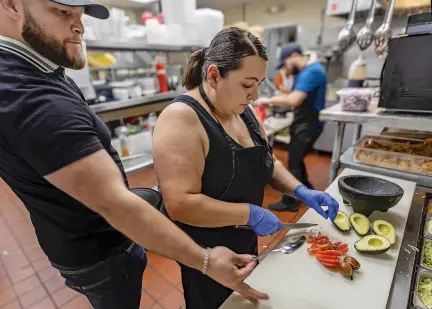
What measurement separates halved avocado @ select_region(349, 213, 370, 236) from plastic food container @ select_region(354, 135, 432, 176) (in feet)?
1.72

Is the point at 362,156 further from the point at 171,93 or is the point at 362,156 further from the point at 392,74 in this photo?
the point at 171,93

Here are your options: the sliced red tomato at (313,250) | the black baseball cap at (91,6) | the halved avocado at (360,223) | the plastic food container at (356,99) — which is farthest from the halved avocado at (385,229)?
the black baseball cap at (91,6)

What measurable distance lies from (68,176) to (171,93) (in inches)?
76.9

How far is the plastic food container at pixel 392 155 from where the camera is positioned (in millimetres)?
1253

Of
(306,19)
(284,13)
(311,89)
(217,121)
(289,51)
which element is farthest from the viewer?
(284,13)

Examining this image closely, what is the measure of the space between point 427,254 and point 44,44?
139 centimetres

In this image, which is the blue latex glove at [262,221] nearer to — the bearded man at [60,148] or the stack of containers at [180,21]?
the bearded man at [60,148]

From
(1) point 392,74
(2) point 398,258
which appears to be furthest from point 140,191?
(1) point 392,74

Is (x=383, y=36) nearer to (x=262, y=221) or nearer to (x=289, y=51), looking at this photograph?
(x=289, y=51)

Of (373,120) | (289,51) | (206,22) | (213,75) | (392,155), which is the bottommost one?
(392,155)

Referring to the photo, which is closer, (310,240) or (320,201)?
(310,240)

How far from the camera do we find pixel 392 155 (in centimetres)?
133

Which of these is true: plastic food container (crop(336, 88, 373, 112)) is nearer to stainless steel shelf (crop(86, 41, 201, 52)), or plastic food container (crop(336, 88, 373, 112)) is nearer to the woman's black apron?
the woman's black apron

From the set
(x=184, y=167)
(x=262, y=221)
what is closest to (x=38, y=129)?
(x=184, y=167)
